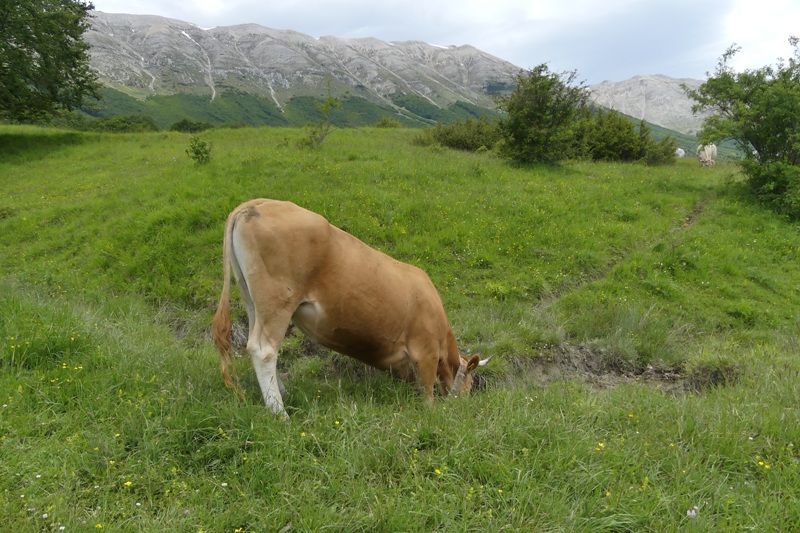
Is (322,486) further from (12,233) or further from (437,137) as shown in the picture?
(437,137)

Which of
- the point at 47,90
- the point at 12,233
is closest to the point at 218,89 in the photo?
the point at 47,90

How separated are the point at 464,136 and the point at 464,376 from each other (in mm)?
19229

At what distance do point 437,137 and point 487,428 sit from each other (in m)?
21.7

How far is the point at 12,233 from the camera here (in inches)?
438

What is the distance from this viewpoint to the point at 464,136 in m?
23.0

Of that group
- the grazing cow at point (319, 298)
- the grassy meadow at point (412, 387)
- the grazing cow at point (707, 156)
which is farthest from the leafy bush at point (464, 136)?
the grazing cow at point (319, 298)

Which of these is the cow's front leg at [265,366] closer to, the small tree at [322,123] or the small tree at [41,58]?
the small tree at [322,123]

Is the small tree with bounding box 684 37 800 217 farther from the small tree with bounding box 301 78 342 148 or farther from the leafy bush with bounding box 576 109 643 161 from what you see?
the small tree with bounding box 301 78 342 148

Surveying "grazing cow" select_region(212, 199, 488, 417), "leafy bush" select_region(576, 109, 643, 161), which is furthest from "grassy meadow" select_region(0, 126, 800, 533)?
"leafy bush" select_region(576, 109, 643, 161)

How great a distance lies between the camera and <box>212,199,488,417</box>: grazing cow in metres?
4.34

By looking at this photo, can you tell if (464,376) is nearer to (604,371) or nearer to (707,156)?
(604,371)

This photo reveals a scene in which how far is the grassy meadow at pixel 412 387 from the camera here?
2779 mm

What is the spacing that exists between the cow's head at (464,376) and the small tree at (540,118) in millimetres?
13491

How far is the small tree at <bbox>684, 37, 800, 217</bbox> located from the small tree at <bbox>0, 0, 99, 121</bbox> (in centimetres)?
2915
